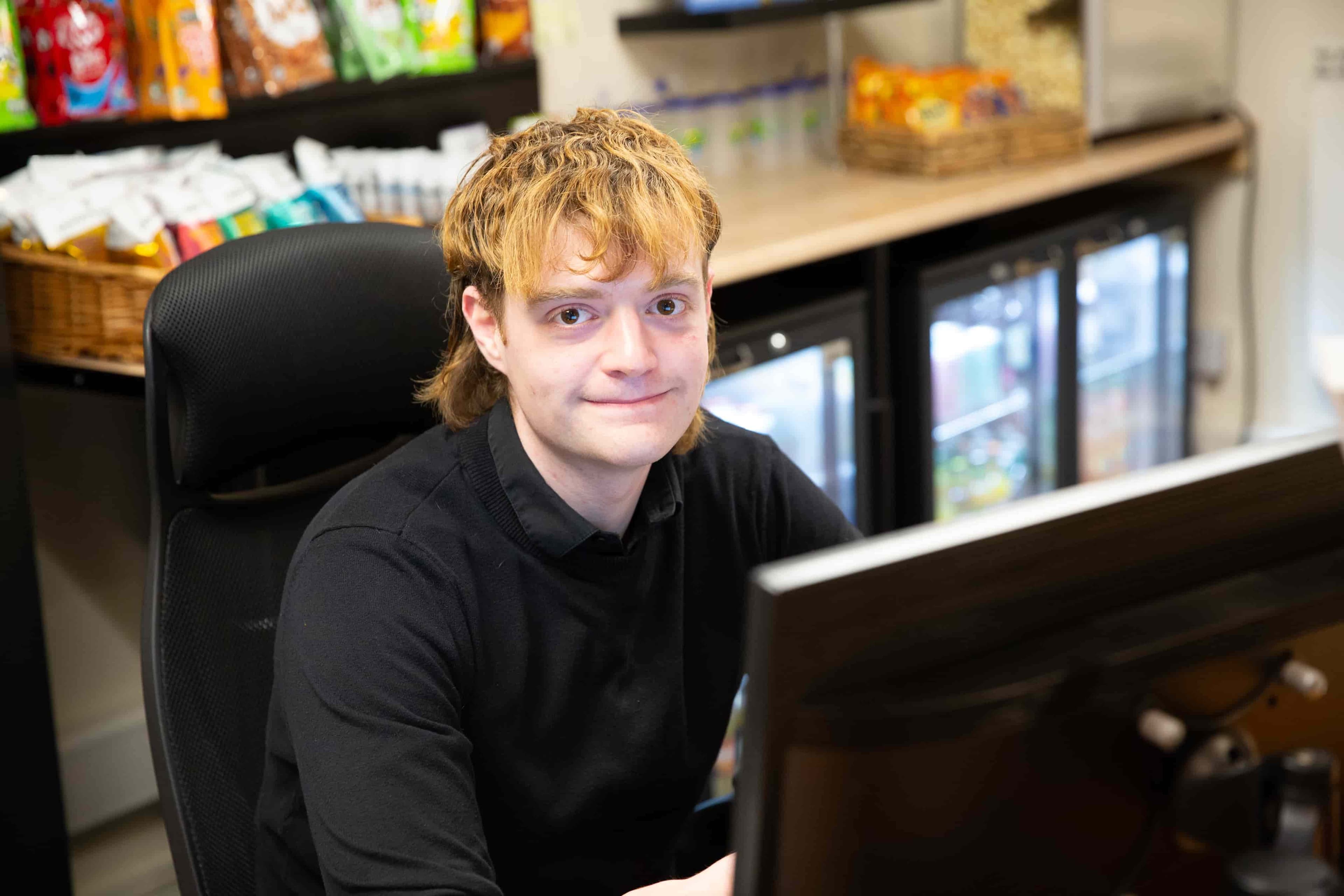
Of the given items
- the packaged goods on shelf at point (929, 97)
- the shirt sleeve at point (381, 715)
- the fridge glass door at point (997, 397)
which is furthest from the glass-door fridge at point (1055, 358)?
the shirt sleeve at point (381, 715)

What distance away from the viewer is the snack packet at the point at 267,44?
2.10 m

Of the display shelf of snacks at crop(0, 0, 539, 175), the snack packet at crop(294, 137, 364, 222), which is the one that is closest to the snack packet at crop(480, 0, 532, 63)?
the display shelf of snacks at crop(0, 0, 539, 175)

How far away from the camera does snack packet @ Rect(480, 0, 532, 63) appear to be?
2.50 metres

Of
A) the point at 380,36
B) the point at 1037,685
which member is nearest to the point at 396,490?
the point at 1037,685

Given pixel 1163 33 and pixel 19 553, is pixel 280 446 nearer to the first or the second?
pixel 19 553

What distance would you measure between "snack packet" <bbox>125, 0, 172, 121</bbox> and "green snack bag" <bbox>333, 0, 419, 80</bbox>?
1.07 ft

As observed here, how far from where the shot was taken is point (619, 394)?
1.15m

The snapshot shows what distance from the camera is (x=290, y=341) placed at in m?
1.34

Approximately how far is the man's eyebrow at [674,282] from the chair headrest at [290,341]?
351 mm

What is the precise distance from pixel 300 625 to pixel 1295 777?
74cm

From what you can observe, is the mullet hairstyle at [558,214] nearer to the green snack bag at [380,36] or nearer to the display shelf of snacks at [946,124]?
the green snack bag at [380,36]

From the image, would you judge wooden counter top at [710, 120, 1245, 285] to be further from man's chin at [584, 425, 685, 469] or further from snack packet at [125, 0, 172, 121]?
man's chin at [584, 425, 685, 469]

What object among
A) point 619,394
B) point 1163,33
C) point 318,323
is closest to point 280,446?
point 318,323

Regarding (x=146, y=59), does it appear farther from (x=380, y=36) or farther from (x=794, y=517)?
(x=794, y=517)
